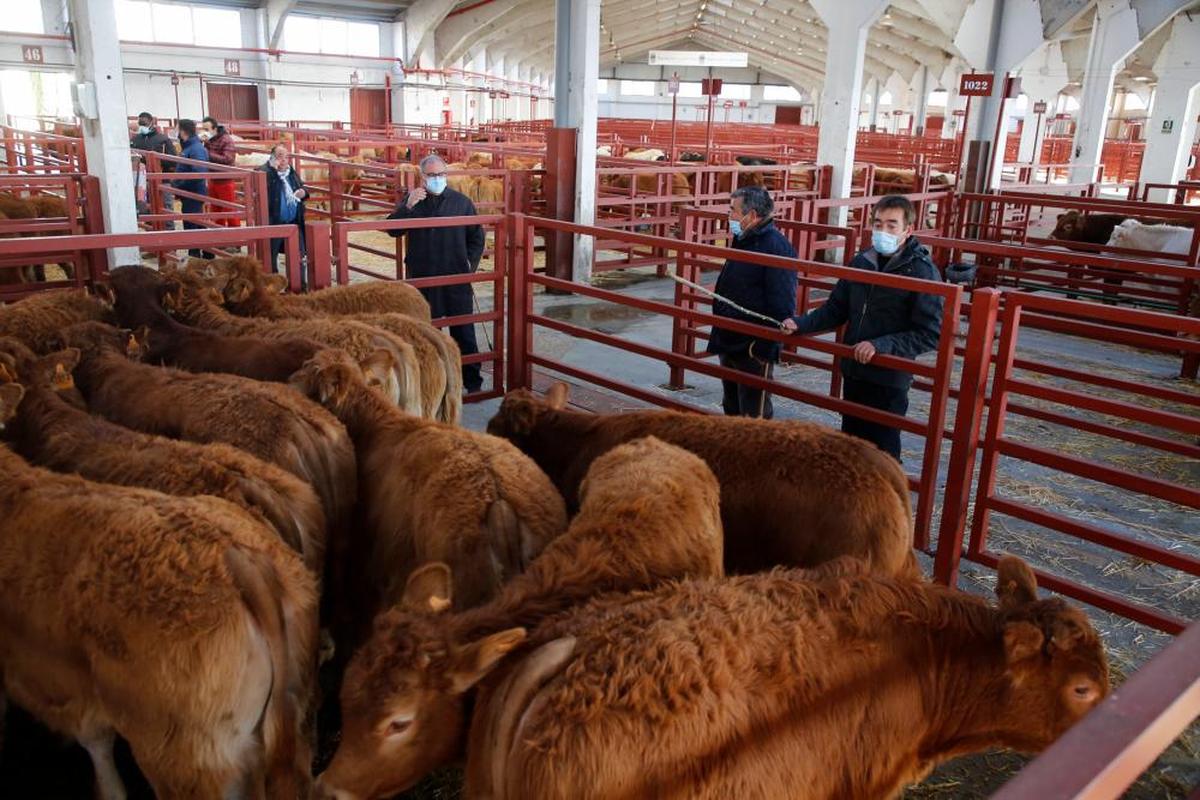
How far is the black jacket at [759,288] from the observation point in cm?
592

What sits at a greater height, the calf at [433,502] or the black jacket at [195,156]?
the black jacket at [195,156]

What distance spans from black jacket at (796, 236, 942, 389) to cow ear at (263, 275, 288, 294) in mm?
3325

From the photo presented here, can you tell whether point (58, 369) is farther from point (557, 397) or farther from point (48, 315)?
point (557, 397)

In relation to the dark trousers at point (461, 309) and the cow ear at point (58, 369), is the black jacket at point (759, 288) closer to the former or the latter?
the dark trousers at point (461, 309)

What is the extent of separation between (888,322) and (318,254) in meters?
3.83

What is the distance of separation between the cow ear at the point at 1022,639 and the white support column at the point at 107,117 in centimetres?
713

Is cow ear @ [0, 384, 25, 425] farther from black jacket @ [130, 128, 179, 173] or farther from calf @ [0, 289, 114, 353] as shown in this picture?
black jacket @ [130, 128, 179, 173]

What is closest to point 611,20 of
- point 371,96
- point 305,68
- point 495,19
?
point 495,19

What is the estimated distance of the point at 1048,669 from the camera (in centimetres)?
242

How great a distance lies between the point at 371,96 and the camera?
33.5m

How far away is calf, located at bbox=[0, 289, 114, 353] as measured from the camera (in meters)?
5.13

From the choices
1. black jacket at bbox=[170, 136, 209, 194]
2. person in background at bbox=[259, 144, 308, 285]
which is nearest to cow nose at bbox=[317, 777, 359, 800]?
person in background at bbox=[259, 144, 308, 285]

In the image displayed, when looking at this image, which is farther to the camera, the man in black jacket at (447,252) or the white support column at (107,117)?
the man in black jacket at (447,252)

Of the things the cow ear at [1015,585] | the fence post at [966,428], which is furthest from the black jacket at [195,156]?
the cow ear at [1015,585]
